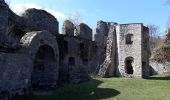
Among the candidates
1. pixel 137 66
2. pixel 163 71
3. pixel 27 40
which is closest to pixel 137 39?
pixel 137 66

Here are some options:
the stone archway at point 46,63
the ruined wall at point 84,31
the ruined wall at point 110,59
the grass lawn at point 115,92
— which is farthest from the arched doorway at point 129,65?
the stone archway at point 46,63

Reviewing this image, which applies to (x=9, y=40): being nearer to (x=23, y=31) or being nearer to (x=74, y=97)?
(x=74, y=97)

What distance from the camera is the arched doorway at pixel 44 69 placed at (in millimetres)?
18641

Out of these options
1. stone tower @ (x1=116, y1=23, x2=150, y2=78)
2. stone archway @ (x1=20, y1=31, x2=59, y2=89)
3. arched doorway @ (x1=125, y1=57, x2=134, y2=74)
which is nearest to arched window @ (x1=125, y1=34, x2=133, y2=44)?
stone tower @ (x1=116, y1=23, x2=150, y2=78)

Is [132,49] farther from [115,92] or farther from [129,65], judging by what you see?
[115,92]

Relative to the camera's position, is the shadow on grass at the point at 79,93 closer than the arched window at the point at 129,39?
Yes

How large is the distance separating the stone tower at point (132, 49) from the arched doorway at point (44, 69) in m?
9.79

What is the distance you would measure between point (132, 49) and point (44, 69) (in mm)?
10497

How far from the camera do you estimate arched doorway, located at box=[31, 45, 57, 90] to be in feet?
61.2

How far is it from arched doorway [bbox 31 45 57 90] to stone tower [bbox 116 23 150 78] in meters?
9.79

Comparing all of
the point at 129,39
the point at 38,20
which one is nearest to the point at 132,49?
the point at 129,39

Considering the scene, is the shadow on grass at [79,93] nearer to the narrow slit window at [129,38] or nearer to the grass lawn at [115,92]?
the grass lawn at [115,92]

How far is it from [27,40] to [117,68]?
12642mm

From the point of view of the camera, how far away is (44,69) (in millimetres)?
19047
